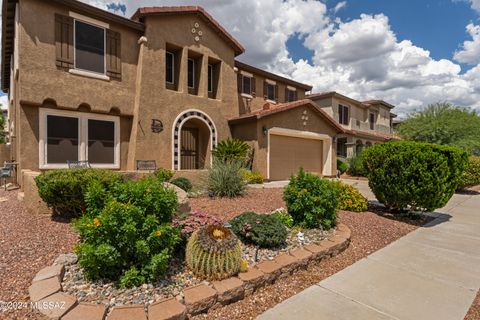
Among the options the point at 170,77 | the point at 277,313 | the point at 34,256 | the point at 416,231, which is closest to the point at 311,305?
the point at 277,313

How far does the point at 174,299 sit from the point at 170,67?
40.1 feet

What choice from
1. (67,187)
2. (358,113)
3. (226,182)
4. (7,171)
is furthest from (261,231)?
(358,113)

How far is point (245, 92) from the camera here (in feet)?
53.4

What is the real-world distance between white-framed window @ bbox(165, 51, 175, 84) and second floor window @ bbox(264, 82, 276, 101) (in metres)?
6.81

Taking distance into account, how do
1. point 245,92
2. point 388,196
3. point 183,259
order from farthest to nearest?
point 245,92 → point 388,196 → point 183,259

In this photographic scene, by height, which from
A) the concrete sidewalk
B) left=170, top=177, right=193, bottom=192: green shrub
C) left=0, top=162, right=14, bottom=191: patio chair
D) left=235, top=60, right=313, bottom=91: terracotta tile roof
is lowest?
the concrete sidewalk

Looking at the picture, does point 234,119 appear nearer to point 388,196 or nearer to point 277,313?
point 388,196

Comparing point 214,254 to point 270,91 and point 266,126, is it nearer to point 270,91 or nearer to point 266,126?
point 266,126

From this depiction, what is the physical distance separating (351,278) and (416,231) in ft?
11.9

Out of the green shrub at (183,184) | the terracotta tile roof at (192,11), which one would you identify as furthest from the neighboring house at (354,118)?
the green shrub at (183,184)

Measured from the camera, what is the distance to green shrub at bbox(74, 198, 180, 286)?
3021mm

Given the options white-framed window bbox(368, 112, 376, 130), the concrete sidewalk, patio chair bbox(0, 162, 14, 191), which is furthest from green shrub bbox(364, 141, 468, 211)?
white-framed window bbox(368, 112, 376, 130)

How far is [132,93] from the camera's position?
11305 millimetres

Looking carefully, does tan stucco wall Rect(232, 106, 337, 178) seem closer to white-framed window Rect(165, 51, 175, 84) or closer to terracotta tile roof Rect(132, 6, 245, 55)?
white-framed window Rect(165, 51, 175, 84)
